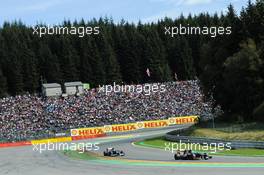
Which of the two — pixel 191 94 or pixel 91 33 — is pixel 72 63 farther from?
pixel 191 94

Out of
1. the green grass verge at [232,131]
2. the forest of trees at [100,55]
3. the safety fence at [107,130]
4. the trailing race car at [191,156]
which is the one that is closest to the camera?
the trailing race car at [191,156]

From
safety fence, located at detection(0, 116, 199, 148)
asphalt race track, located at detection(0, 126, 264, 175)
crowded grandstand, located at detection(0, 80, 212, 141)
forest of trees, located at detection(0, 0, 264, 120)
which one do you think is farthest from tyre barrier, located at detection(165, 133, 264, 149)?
forest of trees, located at detection(0, 0, 264, 120)

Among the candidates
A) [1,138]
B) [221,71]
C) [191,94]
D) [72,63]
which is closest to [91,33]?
[72,63]

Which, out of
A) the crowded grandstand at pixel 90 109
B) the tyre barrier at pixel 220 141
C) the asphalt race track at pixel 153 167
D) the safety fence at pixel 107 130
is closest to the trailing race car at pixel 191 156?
→ the asphalt race track at pixel 153 167

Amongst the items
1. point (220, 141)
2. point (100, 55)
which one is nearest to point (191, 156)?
point (220, 141)

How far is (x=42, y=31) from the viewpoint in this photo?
121 metres

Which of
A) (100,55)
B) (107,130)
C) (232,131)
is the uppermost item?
(100,55)

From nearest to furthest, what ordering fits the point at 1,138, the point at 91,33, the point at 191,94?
1. the point at 1,138
2. the point at 191,94
3. the point at 91,33

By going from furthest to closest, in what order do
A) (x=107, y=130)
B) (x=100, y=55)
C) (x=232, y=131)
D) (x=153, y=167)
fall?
(x=100, y=55) → (x=107, y=130) → (x=232, y=131) → (x=153, y=167)

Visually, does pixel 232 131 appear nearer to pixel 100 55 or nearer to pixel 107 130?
pixel 107 130

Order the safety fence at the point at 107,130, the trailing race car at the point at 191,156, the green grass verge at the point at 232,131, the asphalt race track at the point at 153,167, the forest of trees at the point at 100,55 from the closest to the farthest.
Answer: the asphalt race track at the point at 153,167, the trailing race car at the point at 191,156, the green grass verge at the point at 232,131, the safety fence at the point at 107,130, the forest of trees at the point at 100,55

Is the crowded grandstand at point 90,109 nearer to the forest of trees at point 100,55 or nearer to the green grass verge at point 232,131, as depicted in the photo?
the forest of trees at point 100,55

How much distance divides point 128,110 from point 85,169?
2124 inches

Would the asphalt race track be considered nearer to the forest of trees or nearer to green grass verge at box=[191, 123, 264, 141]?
green grass verge at box=[191, 123, 264, 141]
